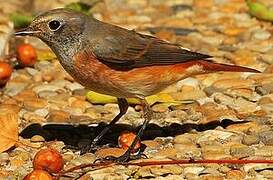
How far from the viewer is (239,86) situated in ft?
22.2

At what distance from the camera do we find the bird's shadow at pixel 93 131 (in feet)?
19.6

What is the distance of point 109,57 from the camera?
216 inches

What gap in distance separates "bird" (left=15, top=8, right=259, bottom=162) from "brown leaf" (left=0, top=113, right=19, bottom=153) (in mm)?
536

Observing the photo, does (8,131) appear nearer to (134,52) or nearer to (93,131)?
(93,131)

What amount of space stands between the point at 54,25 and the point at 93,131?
3.40ft

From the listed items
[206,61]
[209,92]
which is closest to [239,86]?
[209,92]

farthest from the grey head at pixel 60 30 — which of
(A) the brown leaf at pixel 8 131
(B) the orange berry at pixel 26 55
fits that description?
(B) the orange berry at pixel 26 55

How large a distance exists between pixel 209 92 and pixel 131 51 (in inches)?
49.2

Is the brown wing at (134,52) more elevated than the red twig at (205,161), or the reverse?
the brown wing at (134,52)

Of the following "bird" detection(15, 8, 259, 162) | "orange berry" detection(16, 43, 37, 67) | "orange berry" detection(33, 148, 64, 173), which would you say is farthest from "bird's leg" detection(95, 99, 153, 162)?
"orange berry" detection(16, 43, 37, 67)

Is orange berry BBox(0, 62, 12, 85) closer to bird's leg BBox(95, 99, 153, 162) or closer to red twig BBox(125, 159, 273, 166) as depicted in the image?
bird's leg BBox(95, 99, 153, 162)

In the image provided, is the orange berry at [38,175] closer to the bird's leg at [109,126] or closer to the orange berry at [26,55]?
the bird's leg at [109,126]

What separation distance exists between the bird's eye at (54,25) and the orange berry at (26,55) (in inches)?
66.4

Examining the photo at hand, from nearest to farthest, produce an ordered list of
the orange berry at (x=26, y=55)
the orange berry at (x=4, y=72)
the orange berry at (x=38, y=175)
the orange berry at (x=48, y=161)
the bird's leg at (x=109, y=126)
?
1. the orange berry at (x=38, y=175)
2. the orange berry at (x=48, y=161)
3. the bird's leg at (x=109, y=126)
4. the orange berry at (x=4, y=72)
5. the orange berry at (x=26, y=55)
